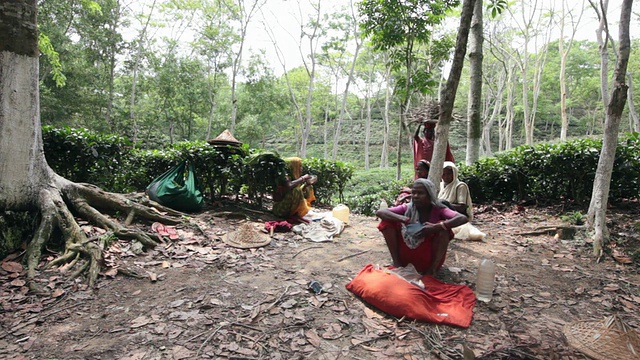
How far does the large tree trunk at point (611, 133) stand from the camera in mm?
4160

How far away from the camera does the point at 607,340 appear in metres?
2.27

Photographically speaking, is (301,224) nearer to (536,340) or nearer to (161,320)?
(161,320)

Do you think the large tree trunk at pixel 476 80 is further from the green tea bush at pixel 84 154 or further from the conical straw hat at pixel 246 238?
the green tea bush at pixel 84 154

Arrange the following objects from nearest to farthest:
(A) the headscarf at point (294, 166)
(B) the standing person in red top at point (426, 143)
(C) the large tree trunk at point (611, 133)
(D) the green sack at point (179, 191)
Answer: (C) the large tree trunk at point (611, 133) < (D) the green sack at point (179, 191) < (B) the standing person in red top at point (426, 143) < (A) the headscarf at point (294, 166)

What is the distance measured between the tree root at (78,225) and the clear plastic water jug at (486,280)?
154 inches

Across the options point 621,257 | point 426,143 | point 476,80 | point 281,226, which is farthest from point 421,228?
point 476,80

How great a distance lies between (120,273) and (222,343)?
1739 mm

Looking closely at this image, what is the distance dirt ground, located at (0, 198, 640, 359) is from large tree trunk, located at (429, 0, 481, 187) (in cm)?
133

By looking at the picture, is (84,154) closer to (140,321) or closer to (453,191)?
(140,321)

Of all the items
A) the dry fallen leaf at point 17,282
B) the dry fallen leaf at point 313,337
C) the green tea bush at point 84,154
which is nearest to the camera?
the dry fallen leaf at point 313,337

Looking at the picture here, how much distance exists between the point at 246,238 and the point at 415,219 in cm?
250

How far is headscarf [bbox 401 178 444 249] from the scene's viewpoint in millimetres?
3332

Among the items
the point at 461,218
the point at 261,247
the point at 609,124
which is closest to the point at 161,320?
the point at 261,247

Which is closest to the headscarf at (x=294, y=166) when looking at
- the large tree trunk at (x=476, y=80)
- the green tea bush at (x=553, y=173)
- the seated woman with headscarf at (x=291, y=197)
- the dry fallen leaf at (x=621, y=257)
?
the seated woman with headscarf at (x=291, y=197)
